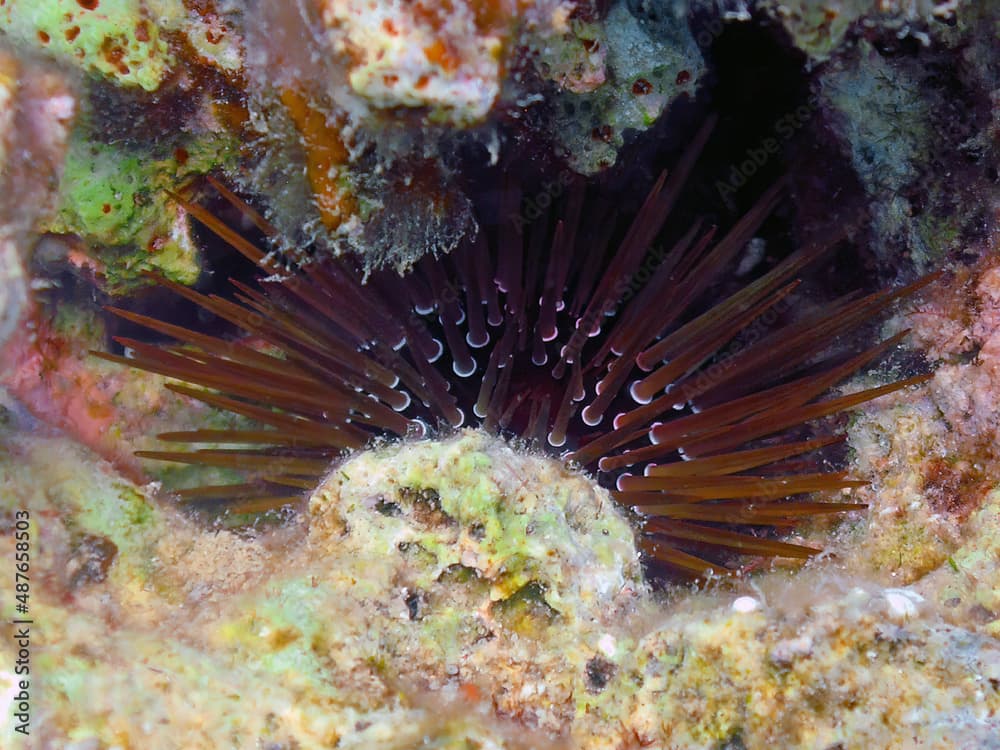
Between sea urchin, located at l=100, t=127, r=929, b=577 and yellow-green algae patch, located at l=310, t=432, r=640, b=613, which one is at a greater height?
sea urchin, located at l=100, t=127, r=929, b=577

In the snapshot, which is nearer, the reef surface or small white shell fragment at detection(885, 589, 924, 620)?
the reef surface

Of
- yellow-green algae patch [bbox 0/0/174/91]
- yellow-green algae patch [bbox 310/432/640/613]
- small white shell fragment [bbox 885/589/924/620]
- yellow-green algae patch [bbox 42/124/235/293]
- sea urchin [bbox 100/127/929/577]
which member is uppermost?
yellow-green algae patch [bbox 0/0/174/91]

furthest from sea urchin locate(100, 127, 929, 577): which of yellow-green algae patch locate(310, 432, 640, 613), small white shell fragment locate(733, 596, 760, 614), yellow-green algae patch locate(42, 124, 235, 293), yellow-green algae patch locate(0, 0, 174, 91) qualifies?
small white shell fragment locate(733, 596, 760, 614)

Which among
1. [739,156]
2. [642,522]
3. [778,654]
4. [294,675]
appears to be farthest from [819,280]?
[294,675]

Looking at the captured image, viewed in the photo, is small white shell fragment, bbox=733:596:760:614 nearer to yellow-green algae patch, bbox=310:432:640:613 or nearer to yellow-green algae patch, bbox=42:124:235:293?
yellow-green algae patch, bbox=310:432:640:613

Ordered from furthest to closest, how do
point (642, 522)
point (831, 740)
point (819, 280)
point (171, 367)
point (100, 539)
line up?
1. point (819, 280)
2. point (171, 367)
3. point (642, 522)
4. point (100, 539)
5. point (831, 740)

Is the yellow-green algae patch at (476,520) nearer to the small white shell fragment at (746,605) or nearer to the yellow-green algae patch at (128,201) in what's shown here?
the small white shell fragment at (746,605)

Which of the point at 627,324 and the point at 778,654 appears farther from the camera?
the point at 627,324

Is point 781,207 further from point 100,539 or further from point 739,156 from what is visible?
point 100,539
